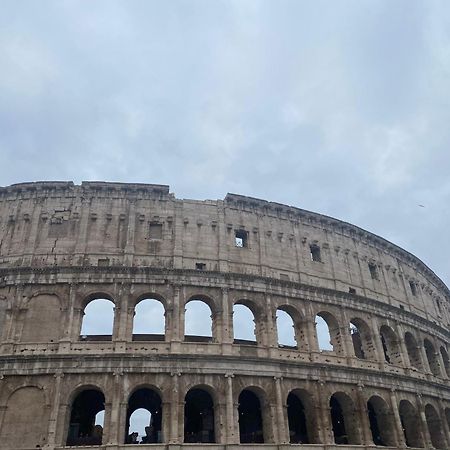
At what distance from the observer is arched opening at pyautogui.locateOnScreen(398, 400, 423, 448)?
2695 cm

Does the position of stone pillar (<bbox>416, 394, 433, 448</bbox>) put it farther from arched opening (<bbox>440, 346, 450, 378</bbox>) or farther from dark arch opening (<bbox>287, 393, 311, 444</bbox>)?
arched opening (<bbox>440, 346, 450, 378</bbox>)

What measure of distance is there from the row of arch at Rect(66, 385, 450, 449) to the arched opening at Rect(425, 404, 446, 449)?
0.05m

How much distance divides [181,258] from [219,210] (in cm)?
417

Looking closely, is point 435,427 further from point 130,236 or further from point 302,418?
point 130,236

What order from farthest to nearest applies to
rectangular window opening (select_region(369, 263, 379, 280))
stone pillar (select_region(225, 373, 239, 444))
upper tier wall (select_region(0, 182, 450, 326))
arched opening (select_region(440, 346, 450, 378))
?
arched opening (select_region(440, 346, 450, 378)) → rectangular window opening (select_region(369, 263, 379, 280)) → upper tier wall (select_region(0, 182, 450, 326)) → stone pillar (select_region(225, 373, 239, 444))

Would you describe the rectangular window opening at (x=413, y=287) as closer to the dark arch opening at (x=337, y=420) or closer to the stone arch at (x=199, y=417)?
the dark arch opening at (x=337, y=420)

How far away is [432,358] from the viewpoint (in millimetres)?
32812

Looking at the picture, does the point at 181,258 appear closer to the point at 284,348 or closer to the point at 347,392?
the point at 284,348

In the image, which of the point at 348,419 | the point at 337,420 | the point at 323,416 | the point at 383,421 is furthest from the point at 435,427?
the point at 323,416

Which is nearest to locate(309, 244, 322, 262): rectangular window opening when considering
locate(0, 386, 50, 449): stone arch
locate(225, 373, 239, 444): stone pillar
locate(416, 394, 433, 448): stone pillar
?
locate(416, 394, 433, 448): stone pillar

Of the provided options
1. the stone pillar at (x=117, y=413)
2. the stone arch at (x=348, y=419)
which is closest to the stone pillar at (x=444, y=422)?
the stone arch at (x=348, y=419)

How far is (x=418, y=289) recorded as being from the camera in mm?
35156

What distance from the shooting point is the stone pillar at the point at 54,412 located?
20.1 metres

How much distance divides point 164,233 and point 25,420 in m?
11.3
